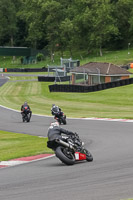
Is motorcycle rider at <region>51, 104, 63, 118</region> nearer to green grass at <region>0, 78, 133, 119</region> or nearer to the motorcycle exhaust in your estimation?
green grass at <region>0, 78, 133, 119</region>

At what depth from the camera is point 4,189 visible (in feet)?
33.6

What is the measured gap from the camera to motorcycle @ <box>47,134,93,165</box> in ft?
42.0

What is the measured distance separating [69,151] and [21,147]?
4.50 m

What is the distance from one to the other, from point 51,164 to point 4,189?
3286mm

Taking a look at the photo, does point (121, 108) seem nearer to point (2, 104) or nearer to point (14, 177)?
point (2, 104)

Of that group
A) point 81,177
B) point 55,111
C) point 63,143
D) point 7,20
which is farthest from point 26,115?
point 7,20

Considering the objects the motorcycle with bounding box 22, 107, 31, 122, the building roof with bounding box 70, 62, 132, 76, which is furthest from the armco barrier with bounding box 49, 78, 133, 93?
the motorcycle with bounding box 22, 107, 31, 122

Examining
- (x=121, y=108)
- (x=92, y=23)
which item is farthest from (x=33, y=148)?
(x=92, y=23)

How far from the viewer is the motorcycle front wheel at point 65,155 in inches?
503

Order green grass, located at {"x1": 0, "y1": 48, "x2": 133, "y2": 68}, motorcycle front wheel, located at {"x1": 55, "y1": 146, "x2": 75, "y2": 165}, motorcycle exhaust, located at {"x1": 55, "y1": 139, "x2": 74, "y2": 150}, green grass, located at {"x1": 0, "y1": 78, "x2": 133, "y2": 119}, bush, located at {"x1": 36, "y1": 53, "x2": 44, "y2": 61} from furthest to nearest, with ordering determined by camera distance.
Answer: bush, located at {"x1": 36, "y1": 53, "x2": 44, "y2": 61} → green grass, located at {"x1": 0, "y1": 48, "x2": 133, "y2": 68} → green grass, located at {"x1": 0, "y1": 78, "x2": 133, "y2": 119} → motorcycle exhaust, located at {"x1": 55, "y1": 139, "x2": 74, "y2": 150} → motorcycle front wheel, located at {"x1": 55, "y1": 146, "x2": 75, "y2": 165}

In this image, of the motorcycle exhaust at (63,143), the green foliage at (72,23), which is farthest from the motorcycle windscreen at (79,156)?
the green foliage at (72,23)

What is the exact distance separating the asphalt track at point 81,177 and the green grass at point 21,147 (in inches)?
55.4

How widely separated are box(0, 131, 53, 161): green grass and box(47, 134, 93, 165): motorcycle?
2462 mm

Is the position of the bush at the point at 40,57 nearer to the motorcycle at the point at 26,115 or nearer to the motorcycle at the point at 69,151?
the motorcycle at the point at 26,115
